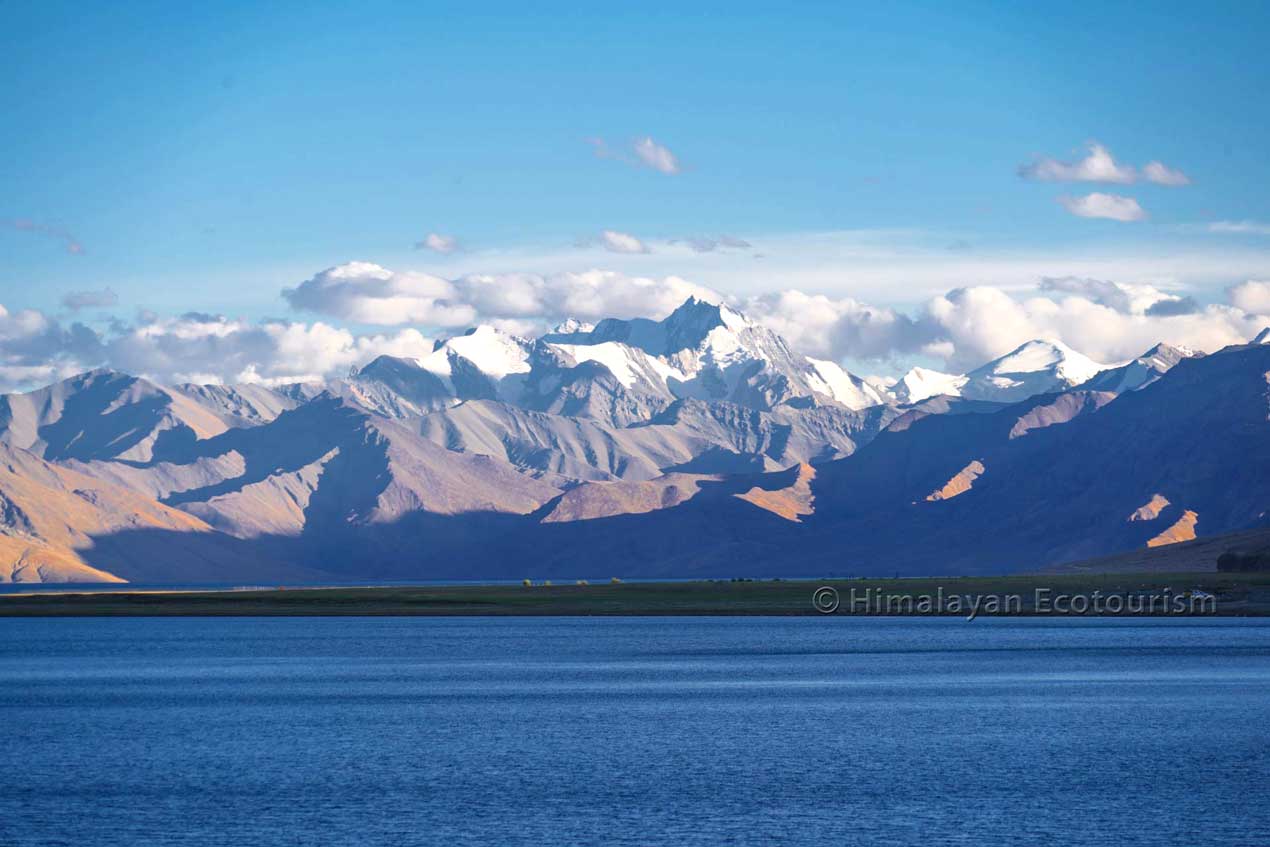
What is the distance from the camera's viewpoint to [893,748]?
73125 millimetres

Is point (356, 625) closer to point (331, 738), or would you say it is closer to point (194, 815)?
point (331, 738)

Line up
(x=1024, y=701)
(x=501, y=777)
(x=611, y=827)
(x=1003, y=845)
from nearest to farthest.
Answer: (x=1003, y=845), (x=611, y=827), (x=501, y=777), (x=1024, y=701)

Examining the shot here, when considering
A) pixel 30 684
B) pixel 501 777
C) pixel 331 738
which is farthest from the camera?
pixel 30 684

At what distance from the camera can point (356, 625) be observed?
634ft

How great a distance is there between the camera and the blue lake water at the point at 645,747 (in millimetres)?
54906

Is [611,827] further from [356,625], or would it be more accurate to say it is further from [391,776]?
[356,625]

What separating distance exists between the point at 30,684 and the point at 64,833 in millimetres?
60081

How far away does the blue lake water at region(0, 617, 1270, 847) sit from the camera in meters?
54.9

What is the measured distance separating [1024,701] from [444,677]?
40045 millimetres

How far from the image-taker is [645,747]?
243 ft

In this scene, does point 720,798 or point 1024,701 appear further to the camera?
point 1024,701

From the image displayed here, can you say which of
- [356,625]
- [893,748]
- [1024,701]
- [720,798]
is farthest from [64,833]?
[356,625]

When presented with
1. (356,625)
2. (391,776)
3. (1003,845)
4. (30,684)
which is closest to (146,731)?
(391,776)

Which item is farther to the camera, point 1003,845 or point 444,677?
point 444,677
